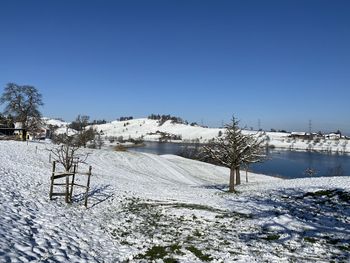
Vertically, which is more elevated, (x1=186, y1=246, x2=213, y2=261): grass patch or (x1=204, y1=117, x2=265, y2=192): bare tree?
(x1=204, y1=117, x2=265, y2=192): bare tree

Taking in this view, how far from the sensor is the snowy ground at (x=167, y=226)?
1216 centimetres

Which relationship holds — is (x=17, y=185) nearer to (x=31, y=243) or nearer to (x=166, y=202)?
(x=166, y=202)

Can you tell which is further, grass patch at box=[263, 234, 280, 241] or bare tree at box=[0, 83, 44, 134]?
bare tree at box=[0, 83, 44, 134]

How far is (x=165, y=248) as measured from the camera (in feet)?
43.4

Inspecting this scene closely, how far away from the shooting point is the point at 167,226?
17.0 m

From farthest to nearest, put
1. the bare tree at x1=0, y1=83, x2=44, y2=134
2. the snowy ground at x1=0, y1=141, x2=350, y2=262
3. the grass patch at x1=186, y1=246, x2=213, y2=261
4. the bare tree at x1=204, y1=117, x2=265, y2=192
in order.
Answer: the bare tree at x1=0, y1=83, x2=44, y2=134, the bare tree at x1=204, y1=117, x2=265, y2=192, the snowy ground at x1=0, y1=141, x2=350, y2=262, the grass patch at x1=186, y1=246, x2=213, y2=261

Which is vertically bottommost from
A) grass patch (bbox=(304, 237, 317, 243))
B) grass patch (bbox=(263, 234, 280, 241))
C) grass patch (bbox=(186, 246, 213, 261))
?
grass patch (bbox=(186, 246, 213, 261))

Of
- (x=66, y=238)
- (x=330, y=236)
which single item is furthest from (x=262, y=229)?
(x=66, y=238)

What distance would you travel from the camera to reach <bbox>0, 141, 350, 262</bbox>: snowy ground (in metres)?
12.2

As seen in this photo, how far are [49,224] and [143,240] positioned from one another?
167 inches

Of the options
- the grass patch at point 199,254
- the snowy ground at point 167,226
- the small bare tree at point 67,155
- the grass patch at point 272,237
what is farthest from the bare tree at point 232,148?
the grass patch at point 199,254

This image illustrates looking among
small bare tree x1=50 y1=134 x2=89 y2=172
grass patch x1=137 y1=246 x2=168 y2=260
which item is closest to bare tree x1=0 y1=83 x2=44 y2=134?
small bare tree x1=50 y1=134 x2=89 y2=172

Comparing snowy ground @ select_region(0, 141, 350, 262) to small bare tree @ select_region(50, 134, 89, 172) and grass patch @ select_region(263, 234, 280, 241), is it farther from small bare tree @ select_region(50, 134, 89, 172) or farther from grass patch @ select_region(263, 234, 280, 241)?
small bare tree @ select_region(50, 134, 89, 172)

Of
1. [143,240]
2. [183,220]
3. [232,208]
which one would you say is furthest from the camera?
[232,208]
